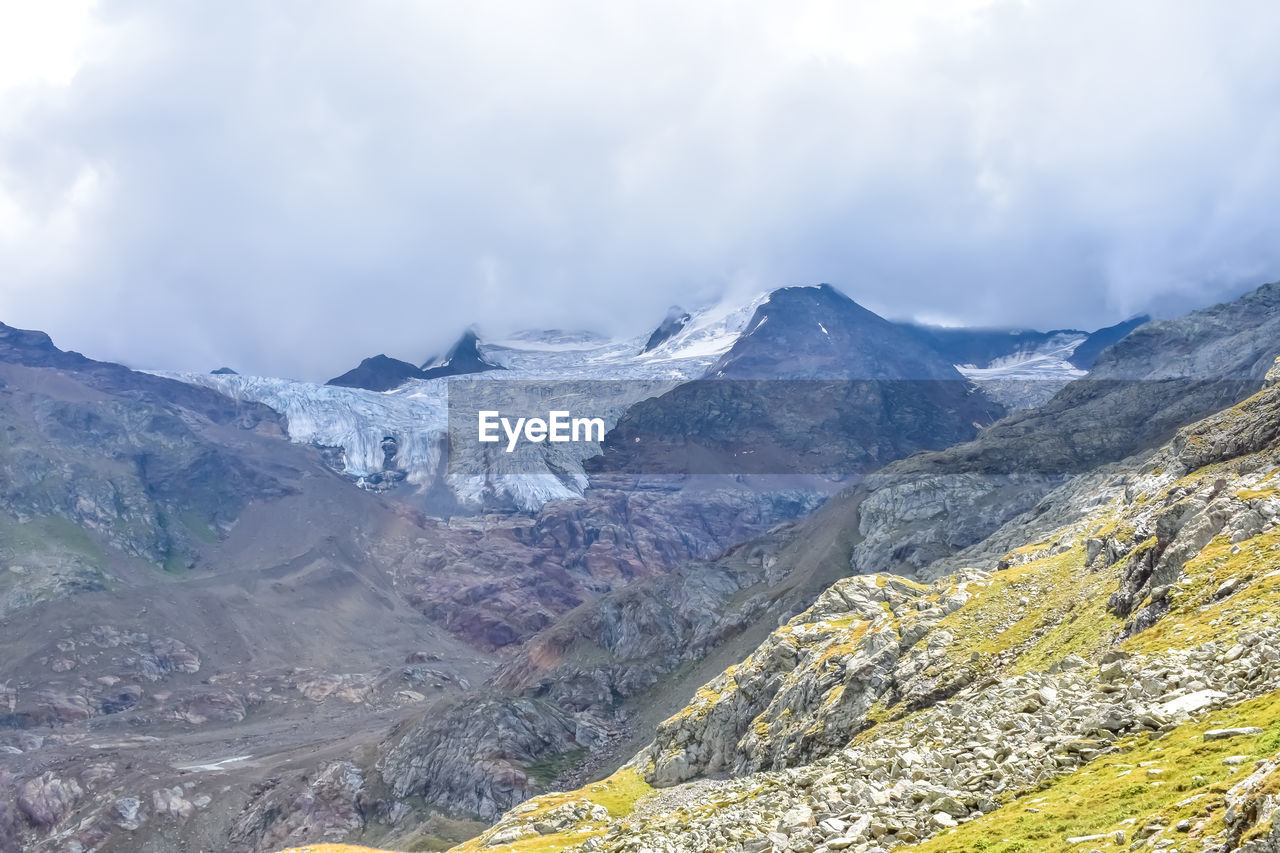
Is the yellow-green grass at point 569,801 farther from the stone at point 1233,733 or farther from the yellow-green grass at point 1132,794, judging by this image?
the stone at point 1233,733

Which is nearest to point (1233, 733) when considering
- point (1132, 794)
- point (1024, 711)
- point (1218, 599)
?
point (1132, 794)

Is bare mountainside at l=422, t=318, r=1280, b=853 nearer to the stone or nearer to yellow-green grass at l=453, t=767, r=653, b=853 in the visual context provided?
the stone

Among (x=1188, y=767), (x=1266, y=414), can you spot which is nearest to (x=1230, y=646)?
(x=1188, y=767)

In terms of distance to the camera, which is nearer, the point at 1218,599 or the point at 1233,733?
the point at 1233,733

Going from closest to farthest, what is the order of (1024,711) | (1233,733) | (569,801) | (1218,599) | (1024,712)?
(1233,733), (1024,712), (1024,711), (1218,599), (569,801)

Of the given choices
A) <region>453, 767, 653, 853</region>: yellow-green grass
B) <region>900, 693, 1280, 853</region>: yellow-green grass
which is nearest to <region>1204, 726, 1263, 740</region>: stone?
<region>900, 693, 1280, 853</region>: yellow-green grass

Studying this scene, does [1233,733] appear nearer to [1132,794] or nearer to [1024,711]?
[1132,794]

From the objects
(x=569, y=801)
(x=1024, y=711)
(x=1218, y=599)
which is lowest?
(x=569, y=801)

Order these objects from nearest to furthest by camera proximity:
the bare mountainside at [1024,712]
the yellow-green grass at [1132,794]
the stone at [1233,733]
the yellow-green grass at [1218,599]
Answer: the yellow-green grass at [1132,794], the stone at [1233,733], the bare mountainside at [1024,712], the yellow-green grass at [1218,599]

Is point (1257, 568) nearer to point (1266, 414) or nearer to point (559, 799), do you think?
point (1266, 414)

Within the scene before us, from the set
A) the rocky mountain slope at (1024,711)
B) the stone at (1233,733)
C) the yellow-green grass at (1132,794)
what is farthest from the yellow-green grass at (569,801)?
the stone at (1233,733)
